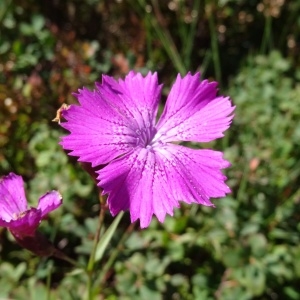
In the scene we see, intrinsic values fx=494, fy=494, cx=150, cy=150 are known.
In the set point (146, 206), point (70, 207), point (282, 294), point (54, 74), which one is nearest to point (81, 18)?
point (54, 74)

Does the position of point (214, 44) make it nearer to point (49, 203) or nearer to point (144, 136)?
point (144, 136)

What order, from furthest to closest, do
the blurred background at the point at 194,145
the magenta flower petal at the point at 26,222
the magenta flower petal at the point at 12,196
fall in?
the blurred background at the point at 194,145, the magenta flower petal at the point at 12,196, the magenta flower petal at the point at 26,222

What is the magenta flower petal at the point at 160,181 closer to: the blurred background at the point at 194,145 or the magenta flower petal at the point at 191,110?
the magenta flower petal at the point at 191,110

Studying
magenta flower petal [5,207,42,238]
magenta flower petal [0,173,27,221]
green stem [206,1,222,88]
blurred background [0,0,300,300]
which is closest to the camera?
magenta flower petal [5,207,42,238]

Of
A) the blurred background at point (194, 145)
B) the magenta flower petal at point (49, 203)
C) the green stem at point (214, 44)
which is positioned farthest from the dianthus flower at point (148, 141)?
the green stem at point (214, 44)

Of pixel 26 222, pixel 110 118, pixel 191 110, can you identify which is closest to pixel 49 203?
pixel 26 222

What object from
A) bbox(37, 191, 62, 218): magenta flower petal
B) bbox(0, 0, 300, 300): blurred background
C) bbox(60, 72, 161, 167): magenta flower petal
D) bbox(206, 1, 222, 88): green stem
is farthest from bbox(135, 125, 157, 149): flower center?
bbox(206, 1, 222, 88): green stem

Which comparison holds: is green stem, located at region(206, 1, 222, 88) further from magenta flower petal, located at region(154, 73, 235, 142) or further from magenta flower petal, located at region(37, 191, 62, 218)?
magenta flower petal, located at region(37, 191, 62, 218)
